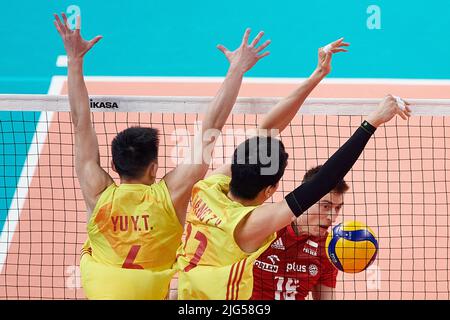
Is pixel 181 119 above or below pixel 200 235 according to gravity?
above

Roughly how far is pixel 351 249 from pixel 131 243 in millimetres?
1663

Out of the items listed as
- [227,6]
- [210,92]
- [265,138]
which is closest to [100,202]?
[265,138]

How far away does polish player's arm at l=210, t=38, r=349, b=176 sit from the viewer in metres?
4.90

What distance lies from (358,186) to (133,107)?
11.9 ft

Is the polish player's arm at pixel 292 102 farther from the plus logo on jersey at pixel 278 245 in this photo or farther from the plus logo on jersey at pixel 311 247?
the plus logo on jersey at pixel 311 247

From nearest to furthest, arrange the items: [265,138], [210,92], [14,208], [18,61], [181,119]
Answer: [265,138] → [14,208] → [181,119] → [210,92] → [18,61]

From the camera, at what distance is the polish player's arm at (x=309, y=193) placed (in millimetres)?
4098

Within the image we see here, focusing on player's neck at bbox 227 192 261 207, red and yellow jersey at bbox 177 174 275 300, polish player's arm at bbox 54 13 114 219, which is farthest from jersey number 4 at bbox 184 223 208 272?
polish player's arm at bbox 54 13 114 219

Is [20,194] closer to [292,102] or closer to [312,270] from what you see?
[312,270]

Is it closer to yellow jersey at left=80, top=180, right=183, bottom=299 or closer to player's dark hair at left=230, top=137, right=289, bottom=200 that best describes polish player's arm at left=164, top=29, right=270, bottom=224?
yellow jersey at left=80, top=180, right=183, bottom=299

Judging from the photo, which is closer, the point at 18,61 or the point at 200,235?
the point at 200,235

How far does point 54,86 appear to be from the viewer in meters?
10.3

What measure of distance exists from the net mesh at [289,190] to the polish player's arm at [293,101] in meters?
1.39
